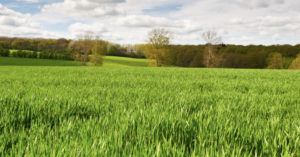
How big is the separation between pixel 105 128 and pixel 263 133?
1.79m

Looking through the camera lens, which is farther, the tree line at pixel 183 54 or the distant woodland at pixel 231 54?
the distant woodland at pixel 231 54

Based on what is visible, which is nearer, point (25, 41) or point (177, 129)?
point (177, 129)

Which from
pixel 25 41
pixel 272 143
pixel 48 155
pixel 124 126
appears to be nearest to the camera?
pixel 48 155

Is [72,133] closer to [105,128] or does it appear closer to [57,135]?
[57,135]

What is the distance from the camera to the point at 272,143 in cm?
185

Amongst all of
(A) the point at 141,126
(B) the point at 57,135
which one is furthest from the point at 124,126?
(B) the point at 57,135

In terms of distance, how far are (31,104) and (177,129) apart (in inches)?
100

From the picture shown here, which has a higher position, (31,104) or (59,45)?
(59,45)

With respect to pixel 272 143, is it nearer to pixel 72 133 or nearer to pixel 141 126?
pixel 141 126

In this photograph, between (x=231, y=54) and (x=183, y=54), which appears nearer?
(x=231, y=54)

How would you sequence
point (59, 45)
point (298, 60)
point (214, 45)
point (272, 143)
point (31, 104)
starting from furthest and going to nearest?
point (59, 45) → point (298, 60) → point (214, 45) → point (31, 104) → point (272, 143)

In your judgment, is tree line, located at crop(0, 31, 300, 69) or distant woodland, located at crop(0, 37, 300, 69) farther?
distant woodland, located at crop(0, 37, 300, 69)

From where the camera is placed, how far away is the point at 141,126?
7.26ft

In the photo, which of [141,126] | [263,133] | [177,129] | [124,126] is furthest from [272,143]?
[124,126]
